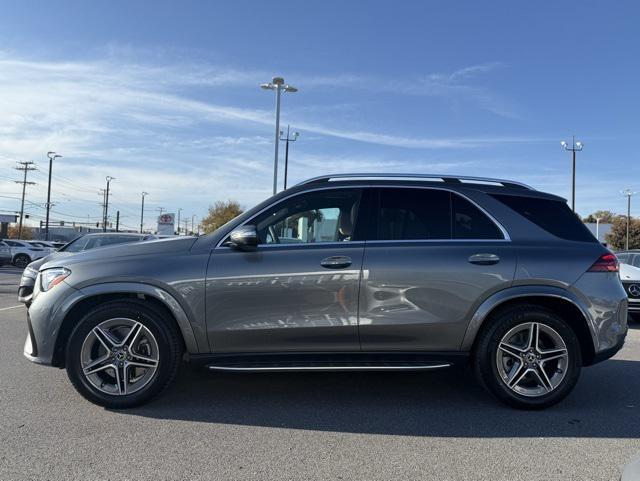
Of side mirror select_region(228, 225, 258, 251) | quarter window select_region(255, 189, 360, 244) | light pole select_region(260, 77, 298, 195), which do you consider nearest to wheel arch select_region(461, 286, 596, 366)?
quarter window select_region(255, 189, 360, 244)

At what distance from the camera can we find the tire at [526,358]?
434 centimetres

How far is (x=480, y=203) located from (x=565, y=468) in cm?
219

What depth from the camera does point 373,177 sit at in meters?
4.69

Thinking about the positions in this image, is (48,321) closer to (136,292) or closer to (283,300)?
(136,292)

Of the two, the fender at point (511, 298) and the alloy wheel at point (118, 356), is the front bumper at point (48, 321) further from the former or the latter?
the fender at point (511, 298)

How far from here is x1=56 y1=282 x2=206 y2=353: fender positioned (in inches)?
165

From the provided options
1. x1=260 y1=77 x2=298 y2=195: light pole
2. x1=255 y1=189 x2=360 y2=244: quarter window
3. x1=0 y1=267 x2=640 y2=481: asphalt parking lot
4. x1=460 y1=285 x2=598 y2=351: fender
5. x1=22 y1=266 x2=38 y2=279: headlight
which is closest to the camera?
x1=0 y1=267 x2=640 y2=481: asphalt parking lot

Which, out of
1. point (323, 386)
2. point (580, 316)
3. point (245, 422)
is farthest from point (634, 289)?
point (245, 422)

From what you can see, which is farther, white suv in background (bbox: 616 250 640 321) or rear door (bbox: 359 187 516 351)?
white suv in background (bbox: 616 250 640 321)

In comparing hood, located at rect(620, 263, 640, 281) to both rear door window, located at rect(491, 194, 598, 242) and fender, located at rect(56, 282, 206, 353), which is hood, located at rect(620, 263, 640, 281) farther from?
fender, located at rect(56, 282, 206, 353)

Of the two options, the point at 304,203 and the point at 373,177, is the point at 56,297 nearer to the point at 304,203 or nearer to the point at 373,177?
the point at 304,203

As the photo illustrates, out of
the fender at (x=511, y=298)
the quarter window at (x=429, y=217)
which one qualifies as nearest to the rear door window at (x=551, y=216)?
the quarter window at (x=429, y=217)

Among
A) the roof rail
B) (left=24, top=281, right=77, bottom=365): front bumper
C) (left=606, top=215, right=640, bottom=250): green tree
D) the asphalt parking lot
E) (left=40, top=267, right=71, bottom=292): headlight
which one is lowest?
the asphalt parking lot

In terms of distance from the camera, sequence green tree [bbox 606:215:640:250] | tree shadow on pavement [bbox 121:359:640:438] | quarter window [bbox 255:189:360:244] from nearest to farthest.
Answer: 1. tree shadow on pavement [bbox 121:359:640:438]
2. quarter window [bbox 255:189:360:244]
3. green tree [bbox 606:215:640:250]
